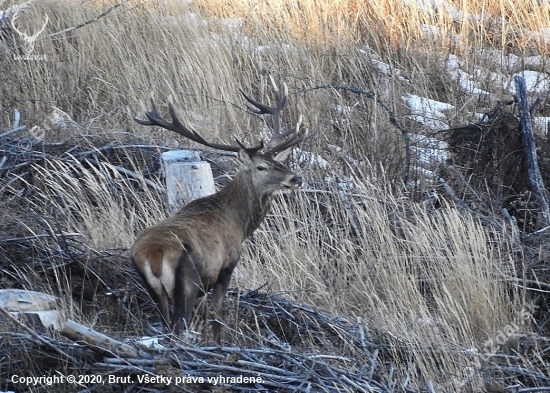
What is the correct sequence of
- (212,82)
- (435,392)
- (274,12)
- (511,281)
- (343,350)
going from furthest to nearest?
(274,12) → (212,82) → (511,281) → (343,350) → (435,392)

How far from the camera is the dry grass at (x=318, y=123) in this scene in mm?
5148

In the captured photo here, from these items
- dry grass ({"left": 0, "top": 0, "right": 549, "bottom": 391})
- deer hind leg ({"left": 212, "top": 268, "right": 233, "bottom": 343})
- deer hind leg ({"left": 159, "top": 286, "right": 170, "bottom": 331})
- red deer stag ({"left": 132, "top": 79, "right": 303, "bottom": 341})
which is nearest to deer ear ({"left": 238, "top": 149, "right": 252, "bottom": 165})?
red deer stag ({"left": 132, "top": 79, "right": 303, "bottom": 341})

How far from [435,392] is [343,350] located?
567mm

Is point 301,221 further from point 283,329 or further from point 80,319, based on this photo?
point 80,319

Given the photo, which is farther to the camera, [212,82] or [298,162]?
[212,82]

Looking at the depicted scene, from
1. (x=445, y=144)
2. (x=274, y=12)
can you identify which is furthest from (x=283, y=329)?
(x=274, y=12)

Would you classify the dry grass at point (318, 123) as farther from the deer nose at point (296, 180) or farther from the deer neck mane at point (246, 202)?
the deer nose at point (296, 180)

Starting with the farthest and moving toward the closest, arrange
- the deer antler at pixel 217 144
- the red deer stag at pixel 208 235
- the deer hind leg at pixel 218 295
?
1. the deer antler at pixel 217 144
2. the deer hind leg at pixel 218 295
3. the red deer stag at pixel 208 235

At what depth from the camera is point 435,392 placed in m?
4.01

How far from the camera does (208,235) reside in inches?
184

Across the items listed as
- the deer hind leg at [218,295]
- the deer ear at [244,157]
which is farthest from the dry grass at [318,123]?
the deer ear at [244,157]

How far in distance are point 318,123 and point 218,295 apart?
3.45 meters

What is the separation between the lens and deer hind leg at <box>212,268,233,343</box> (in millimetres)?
4605

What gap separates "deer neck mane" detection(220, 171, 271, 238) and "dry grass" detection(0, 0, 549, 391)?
0.35m
